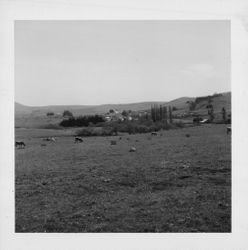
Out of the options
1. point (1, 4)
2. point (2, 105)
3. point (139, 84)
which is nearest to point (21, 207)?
point (2, 105)

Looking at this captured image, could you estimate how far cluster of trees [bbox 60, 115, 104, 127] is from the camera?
6.61m

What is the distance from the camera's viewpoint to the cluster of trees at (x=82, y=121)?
661cm

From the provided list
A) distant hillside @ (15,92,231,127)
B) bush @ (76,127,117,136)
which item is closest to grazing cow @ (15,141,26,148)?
distant hillside @ (15,92,231,127)

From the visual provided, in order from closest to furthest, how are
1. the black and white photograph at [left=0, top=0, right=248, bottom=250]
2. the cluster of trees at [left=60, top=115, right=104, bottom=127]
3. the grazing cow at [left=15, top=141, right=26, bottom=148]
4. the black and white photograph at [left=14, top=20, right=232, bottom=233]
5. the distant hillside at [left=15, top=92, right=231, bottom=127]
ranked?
the black and white photograph at [left=0, top=0, right=248, bottom=250], the black and white photograph at [left=14, top=20, right=232, bottom=233], the distant hillside at [left=15, top=92, right=231, bottom=127], the grazing cow at [left=15, top=141, right=26, bottom=148], the cluster of trees at [left=60, top=115, right=104, bottom=127]

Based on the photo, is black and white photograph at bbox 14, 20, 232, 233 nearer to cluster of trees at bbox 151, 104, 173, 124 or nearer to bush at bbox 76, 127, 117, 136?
cluster of trees at bbox 151, 104, 173, 124

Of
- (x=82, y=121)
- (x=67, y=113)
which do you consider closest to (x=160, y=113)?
(x=82, y=121)

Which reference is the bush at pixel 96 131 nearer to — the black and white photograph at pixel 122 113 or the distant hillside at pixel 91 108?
the black and white photograph at pixel 122 113

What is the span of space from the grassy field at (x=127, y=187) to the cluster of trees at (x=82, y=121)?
475 mm

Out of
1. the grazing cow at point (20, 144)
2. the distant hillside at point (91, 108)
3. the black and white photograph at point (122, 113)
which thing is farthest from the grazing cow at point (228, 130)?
the grazing cow at point (20, 144)

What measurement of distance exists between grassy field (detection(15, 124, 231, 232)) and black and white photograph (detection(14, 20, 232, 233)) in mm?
17

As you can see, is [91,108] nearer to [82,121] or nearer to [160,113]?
[82,121]

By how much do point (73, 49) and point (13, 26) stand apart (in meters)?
1.04

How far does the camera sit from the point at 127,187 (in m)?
6.12

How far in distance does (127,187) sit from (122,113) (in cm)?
138
